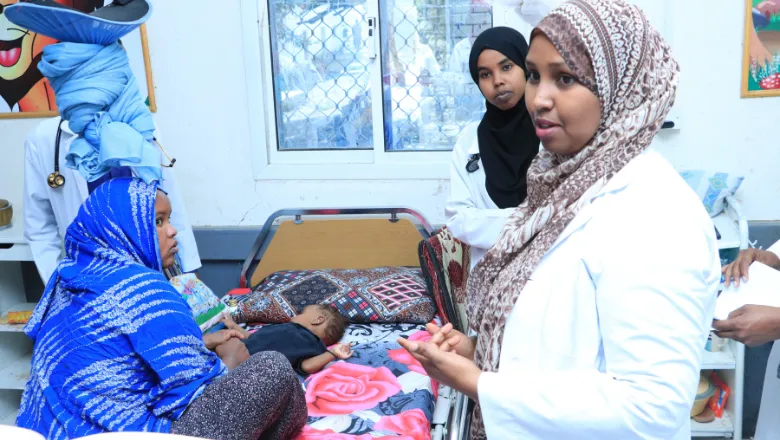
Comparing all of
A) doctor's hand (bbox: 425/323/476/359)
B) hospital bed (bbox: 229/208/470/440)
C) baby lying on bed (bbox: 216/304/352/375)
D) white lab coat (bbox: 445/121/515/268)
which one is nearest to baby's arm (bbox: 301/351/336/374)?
baby lying on bed (bbox: 216/304/352/375)

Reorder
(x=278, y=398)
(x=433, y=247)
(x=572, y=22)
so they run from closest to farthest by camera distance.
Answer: (x=572, y=22) < (x=278, y=398) < (x=433, y=247)

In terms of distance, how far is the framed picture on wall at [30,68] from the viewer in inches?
142

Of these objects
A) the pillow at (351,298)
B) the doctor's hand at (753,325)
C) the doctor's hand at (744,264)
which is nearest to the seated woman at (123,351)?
the pillow at (351,298)

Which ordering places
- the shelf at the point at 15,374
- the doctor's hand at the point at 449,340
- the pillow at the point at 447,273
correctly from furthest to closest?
the shelf at the point at 15,374 < the pillow at the point at 447,273 < the doctor's hand at the point at 449,340

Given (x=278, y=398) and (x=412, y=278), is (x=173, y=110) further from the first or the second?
(x=278, y=398)

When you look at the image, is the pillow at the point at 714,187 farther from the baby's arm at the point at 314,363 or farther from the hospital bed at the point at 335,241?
the baby's arm at the point at 314,363

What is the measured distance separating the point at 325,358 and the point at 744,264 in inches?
63.3

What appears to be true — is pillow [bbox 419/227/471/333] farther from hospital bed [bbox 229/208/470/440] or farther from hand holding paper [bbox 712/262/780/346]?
hand holding paper [bbox 712/262/780/346]

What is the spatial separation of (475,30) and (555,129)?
239 cm

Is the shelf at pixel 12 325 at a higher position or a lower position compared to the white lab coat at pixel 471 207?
lower

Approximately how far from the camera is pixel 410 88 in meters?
3.58

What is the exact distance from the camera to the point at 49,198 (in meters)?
2.93

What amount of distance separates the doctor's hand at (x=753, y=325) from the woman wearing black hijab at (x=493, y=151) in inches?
35.9

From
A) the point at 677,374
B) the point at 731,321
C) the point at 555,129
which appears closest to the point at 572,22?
the point at 555,129
